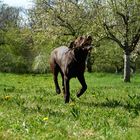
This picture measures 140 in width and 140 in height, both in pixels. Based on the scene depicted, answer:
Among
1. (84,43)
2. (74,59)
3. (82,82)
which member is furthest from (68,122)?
(82,82)

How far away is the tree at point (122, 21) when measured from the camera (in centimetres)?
3122

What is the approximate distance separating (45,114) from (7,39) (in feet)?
169

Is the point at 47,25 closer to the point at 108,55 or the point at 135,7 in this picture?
the point at 135,7

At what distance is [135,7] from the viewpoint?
31500 millimetres

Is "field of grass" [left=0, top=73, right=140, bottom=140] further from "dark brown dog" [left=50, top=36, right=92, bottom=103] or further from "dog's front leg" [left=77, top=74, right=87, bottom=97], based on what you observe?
"dog's front leg" [left=77, top=74, right=87, bottom=97]

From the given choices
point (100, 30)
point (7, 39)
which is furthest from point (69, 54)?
point (7, 39)

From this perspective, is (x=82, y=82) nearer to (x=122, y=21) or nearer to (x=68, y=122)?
(x=68, y=122)

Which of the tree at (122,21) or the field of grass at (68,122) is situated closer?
the field of grass at (68,122)

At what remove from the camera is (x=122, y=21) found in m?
32.4

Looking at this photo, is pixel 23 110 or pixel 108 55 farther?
pixel 108 55

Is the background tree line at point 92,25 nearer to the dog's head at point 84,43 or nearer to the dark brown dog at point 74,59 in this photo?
the dark brown dog at point 74,59

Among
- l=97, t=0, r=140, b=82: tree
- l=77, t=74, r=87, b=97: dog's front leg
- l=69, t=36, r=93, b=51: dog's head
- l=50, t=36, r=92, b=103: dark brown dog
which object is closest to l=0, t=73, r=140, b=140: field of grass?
l=50, t=36, r=92, b=103: dark brown dog

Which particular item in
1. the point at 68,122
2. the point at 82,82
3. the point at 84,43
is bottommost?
the point at 68,122

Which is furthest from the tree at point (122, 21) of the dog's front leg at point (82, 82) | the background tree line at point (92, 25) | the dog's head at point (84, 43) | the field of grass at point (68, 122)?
the field of grass at point (68, 122)
